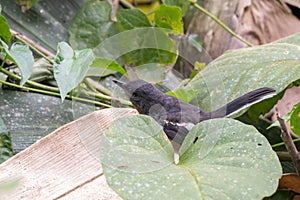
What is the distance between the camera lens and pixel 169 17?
6.49ft

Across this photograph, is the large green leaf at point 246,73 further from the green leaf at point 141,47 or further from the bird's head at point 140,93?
the green leaf at point 141,47

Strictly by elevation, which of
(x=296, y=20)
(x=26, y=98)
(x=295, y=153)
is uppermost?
(x=295, y=153)

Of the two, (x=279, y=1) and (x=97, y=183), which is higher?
(x=97, y=183)

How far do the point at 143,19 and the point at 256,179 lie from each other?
1.21 metres

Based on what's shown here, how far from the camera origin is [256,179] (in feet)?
2.82

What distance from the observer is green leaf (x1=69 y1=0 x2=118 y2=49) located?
75.7 inches

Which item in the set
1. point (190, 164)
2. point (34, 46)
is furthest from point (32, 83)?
point (190, 164)

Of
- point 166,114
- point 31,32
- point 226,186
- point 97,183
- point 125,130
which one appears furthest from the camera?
point 31,32

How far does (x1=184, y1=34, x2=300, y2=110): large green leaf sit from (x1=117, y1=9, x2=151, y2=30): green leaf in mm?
568

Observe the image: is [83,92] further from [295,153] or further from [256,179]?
[256,179]

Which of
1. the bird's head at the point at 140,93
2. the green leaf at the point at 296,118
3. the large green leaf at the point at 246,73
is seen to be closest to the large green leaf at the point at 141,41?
the bird's head at the point at 140,93

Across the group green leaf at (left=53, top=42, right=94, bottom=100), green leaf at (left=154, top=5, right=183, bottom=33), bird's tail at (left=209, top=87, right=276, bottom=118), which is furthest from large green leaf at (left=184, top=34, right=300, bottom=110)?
green leaf at (left=154, top=5, right=183, bottom=33)

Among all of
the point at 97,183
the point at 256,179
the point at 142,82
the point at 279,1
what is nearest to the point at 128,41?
the point at 142,82

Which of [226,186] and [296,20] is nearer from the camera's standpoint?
[226,186]
